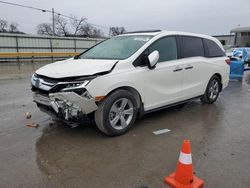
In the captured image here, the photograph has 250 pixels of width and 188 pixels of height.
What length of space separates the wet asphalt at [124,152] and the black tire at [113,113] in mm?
144

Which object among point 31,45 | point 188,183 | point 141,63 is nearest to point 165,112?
point 141,63

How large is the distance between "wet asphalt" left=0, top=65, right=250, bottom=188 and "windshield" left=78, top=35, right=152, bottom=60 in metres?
1.39

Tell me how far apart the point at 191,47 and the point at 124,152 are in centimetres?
317

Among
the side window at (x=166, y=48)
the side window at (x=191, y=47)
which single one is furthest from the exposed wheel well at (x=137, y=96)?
the side window at (x=191, y=47)

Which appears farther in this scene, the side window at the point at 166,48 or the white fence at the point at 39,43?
the white fence at the point at 39,43

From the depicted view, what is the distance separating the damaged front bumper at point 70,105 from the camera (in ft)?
11.5

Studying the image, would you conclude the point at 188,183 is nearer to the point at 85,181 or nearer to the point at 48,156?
the point at 85,181

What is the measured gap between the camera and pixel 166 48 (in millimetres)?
4805

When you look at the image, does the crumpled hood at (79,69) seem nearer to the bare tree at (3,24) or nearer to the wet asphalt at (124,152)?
the wet asphalt at (124,152)

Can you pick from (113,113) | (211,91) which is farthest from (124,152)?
(211,91)

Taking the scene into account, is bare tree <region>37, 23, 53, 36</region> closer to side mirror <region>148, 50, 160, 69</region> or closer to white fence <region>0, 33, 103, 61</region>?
white fence <region>0, 33, 103, 61</region>

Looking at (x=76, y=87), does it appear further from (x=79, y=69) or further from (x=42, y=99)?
(x=42, y=99)

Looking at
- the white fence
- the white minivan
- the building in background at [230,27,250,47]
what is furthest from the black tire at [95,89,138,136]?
the building in background at [230,27,250,47]

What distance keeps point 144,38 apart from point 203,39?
6.85 feet
